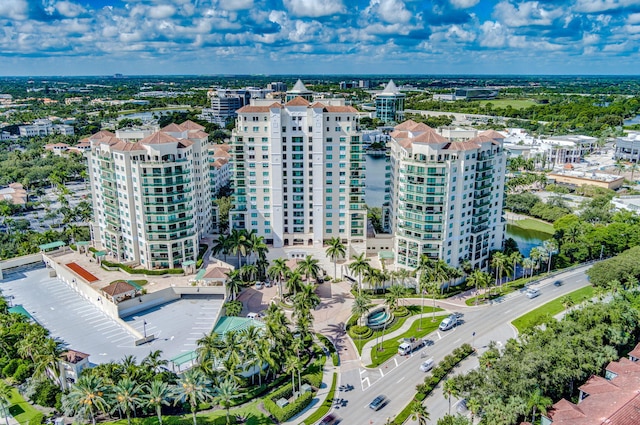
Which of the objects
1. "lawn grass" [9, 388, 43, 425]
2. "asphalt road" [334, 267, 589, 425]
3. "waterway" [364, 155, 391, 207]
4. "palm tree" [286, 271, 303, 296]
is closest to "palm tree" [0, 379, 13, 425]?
"lawn grass" [9, 388, 43, 425]

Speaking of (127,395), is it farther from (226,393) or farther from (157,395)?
(226,393)

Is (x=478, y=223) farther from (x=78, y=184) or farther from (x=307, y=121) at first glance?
(x=78, y=184)

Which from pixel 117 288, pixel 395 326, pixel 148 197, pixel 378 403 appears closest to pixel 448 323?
pixel 395 326

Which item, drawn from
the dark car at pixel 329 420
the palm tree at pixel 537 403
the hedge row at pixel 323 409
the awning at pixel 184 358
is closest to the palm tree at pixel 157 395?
the awning at pixel 184 358

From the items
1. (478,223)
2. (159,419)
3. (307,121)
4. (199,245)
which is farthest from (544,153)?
(159,419)

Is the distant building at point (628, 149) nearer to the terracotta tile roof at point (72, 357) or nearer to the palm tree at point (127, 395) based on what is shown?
the palm tree at point (127, 395)

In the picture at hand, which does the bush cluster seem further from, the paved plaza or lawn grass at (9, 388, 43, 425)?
lawn grass at (9, 388, 43, 425)
